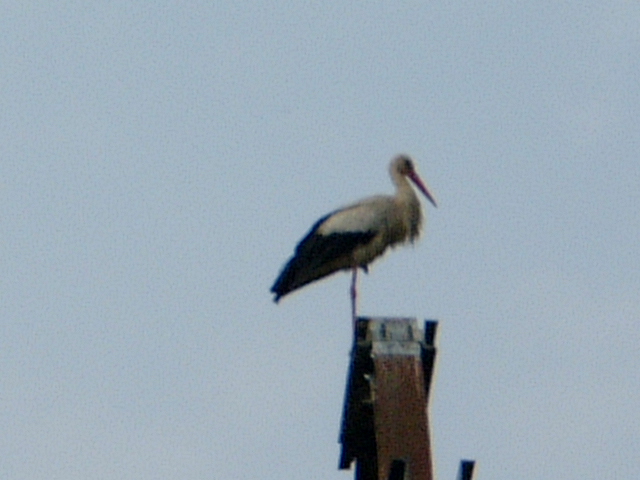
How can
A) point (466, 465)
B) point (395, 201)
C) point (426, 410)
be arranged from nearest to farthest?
point (466, 465)
point (426, 410)
point (395, 201)

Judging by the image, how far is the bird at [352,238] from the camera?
11.1 meters

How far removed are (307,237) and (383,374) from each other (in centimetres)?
659

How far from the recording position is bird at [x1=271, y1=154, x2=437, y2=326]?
1109 centimetres

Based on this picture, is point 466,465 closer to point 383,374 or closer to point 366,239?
point 383,374

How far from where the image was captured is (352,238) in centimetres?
1130

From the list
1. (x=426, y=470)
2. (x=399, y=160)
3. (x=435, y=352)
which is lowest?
(x=426, y=470)

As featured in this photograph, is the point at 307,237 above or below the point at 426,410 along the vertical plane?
above

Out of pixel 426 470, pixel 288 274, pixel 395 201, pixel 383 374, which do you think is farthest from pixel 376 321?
pixel 395 201

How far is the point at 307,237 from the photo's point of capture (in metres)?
11.4

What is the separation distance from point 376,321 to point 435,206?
24.0ft

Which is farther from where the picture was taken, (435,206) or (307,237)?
(435,206)

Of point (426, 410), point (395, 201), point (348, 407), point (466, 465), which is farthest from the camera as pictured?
point (395, 201)

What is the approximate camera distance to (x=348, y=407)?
16.7 ft

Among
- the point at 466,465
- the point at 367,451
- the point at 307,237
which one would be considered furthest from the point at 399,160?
the point at 466,465
